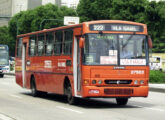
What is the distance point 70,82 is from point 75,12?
80504mm

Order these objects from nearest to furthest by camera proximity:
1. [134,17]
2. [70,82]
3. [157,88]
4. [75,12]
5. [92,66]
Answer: [92,66] < [70,82] < [157,88] < [134,17] < [75,12]

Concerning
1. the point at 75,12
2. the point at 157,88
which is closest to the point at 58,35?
the point at 157,88

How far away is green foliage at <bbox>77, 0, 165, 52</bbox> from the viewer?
1937 inches

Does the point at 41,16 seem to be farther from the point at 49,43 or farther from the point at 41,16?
the point at 49,43

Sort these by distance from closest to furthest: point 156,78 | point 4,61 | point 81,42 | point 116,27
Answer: point 81,42 < point 116,27 < point 156,78 < point 4,61

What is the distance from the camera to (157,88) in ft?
86.8

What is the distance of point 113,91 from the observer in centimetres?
1627

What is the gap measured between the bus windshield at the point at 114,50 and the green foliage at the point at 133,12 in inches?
1246

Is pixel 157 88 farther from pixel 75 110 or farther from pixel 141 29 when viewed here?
pixel 75 110

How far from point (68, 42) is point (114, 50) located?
2138 mm

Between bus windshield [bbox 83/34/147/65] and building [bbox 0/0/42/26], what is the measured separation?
133m

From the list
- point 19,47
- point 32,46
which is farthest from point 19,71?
point 32,46

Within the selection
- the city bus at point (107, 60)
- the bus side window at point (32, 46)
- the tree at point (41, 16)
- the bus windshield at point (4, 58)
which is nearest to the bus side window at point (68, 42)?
the city bus at point (107, 60)

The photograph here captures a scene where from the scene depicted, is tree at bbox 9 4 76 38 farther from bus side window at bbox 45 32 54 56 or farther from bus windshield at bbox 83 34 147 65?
bus windshield at bbox 83 34 147 65
